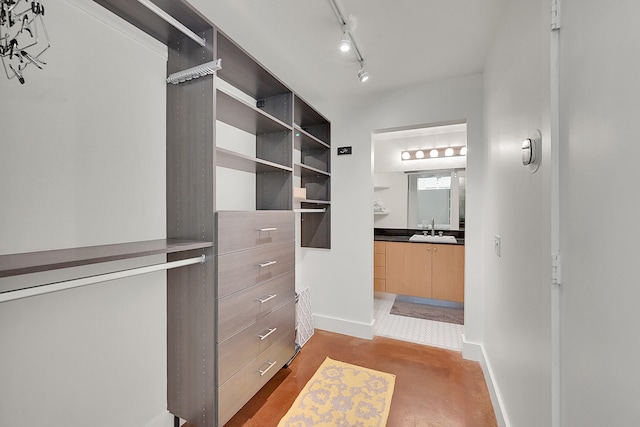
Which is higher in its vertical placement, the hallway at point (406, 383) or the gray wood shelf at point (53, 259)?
the gray wood shelf at point (53, 259)

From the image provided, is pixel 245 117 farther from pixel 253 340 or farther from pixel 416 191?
pixel 416 191

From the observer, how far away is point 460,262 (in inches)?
133

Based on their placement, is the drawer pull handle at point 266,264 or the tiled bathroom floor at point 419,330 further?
the tiled bathroom floor at point 419,330

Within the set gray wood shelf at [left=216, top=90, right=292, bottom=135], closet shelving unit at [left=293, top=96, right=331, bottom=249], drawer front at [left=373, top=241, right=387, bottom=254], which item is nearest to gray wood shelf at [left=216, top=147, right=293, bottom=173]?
gray wood shelf at [left=216, top=90, right=292, bottom=135]

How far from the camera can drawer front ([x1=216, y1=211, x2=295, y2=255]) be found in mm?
1412

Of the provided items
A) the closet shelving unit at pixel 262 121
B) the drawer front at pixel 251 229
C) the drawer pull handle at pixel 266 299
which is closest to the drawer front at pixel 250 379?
the drawer pull handle at pixel 266 299

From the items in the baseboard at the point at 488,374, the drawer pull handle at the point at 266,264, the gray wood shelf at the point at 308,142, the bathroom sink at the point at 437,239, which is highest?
the gray wood shelf at the point at 308,142

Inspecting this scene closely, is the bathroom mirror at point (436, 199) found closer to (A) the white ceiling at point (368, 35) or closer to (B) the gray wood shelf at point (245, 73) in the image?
(A) the white ceiling at point (368, 35)

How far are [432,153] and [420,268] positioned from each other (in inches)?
71.1

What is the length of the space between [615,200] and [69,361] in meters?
1.99

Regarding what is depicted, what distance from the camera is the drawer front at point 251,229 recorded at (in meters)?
1.41

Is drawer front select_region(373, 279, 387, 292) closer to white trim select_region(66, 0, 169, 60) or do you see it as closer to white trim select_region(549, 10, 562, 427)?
white trim select_region(549, 10, 562, 427)

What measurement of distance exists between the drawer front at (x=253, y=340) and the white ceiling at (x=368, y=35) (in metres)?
1.99

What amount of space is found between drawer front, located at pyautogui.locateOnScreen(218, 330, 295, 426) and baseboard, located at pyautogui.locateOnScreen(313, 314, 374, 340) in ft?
3.06
